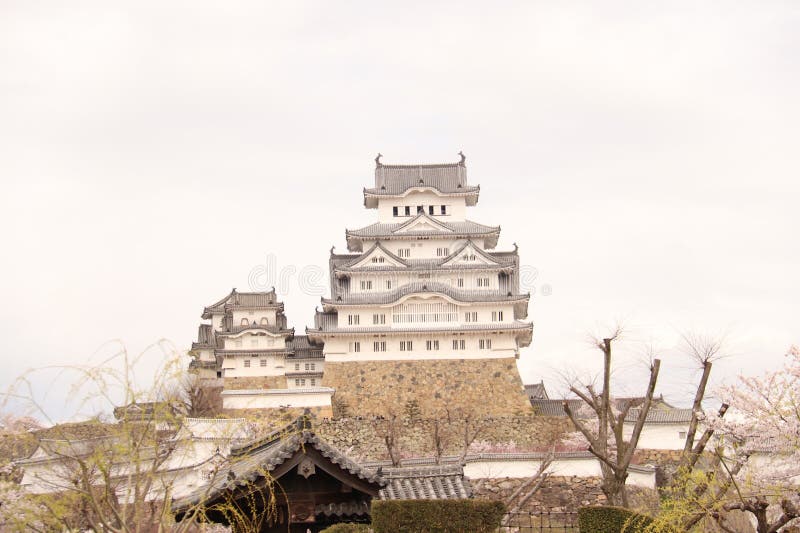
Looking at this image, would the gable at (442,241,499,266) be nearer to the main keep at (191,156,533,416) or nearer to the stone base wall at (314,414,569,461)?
the main keep at (191,156,533,416)

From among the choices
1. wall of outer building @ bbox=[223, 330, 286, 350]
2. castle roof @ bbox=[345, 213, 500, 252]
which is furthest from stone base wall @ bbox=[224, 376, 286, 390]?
castle roof @ bbox=[345, 213, 500, 252]

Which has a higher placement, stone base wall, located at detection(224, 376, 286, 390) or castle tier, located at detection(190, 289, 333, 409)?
castle tier, located at detection(190, 289, 333, 409)

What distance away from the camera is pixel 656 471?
3609 cm

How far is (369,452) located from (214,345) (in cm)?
2084

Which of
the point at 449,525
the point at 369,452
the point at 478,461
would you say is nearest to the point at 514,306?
the point at 369,452

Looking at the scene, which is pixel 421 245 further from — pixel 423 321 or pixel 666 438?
pixel 666 438

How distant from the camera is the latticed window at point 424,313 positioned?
2020 inches

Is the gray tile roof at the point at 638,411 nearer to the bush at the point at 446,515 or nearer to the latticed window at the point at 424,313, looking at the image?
the latticed window at the point at 424,313

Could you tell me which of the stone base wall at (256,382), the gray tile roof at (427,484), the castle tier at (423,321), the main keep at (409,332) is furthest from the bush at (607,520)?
the stone base wall at (256,382)

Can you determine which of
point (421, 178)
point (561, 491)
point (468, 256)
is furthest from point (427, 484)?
point (421, 178)

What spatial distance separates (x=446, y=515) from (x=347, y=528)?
1.66 m

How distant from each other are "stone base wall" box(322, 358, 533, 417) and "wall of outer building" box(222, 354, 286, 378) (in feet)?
23.6

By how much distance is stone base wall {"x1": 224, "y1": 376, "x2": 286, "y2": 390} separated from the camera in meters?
56.2

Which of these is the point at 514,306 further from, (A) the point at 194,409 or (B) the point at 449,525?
(B) the point at 449,525
